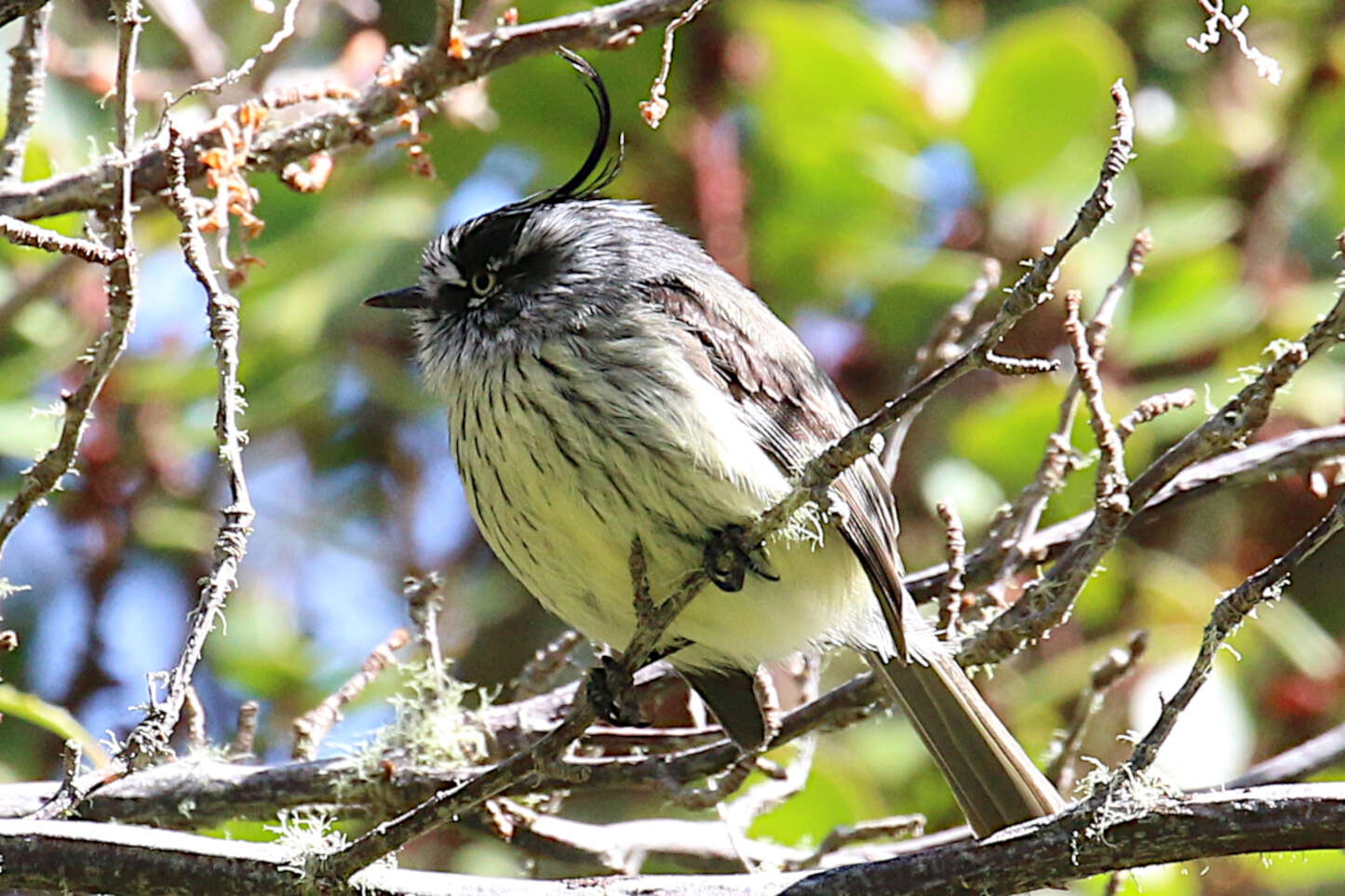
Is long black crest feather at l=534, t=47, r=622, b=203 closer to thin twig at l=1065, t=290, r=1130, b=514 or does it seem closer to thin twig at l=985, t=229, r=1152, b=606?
thin twig at l=985, t=229, r=1152, b=606

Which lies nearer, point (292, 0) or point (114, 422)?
point (292, 0)

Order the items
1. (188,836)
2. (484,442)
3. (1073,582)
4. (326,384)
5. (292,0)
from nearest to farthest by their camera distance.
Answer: (188,836)
(292,0)
(1073,582)
(484,442)
(326,384)

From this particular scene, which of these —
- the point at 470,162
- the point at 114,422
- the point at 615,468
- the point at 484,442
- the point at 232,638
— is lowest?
the point at 615,468

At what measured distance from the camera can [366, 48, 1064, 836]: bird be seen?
3211mm

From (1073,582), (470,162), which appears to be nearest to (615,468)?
(1073,582)

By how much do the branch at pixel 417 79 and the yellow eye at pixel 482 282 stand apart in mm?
637

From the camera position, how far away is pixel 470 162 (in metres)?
5.32

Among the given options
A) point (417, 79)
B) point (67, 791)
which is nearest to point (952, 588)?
point (417, 79)

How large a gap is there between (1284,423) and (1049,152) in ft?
3.82

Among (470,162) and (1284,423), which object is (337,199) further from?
(1284,423)

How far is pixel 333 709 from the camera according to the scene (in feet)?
11.7

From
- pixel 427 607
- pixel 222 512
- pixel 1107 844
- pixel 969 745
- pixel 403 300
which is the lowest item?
pixel 1107 844

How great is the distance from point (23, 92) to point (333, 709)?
144cm

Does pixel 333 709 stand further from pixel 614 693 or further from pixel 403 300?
pixel 403 300
